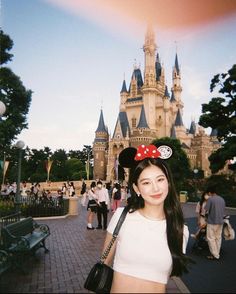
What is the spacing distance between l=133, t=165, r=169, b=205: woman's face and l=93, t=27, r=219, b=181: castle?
71380mm

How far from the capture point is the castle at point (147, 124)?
77.2 metres

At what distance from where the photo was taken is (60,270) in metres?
6.77

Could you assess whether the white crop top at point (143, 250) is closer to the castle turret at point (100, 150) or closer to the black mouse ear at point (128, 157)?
the black mouse ear at point (128, 157)

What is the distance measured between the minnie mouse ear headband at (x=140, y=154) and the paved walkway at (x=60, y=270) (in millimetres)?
3170

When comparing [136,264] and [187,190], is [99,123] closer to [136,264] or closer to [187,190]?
[187,190]

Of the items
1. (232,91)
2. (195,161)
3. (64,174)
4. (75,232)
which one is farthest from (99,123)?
(75,232)

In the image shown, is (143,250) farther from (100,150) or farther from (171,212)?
(100,150)

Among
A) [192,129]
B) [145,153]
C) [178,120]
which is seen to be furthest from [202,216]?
[192,129]

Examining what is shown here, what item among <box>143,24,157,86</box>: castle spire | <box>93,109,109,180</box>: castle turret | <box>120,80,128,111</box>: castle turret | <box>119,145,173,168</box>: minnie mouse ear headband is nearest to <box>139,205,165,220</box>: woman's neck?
<box>119,145,173,168</box>: minnie mouse ear headband

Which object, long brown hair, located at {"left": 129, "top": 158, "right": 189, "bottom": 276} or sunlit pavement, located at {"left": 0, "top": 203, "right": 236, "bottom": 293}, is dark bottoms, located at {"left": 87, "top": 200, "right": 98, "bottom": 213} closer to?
sunlit pavement, located at {"left": 0, "top": 203, "right": 236, "bottom": 293}

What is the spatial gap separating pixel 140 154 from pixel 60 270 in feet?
15.3

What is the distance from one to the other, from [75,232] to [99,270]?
31.1 feet

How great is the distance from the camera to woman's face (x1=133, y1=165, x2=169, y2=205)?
2.96 meters

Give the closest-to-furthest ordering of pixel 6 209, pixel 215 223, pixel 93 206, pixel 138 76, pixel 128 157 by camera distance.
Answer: pixel 128 157 < pixel 215 223 < pixel 93 206 < pixel 6 209 < pixel 138 76
